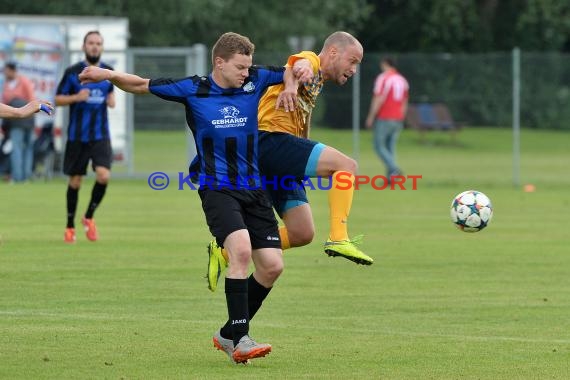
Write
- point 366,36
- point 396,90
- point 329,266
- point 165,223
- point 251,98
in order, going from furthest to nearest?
point 366,36, point 396,90, point 165,223, point 329,266, point 251,98

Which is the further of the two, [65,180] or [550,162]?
[550,162]

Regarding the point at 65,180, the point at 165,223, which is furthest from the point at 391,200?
the point at 65,180

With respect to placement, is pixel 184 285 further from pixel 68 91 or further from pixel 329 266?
pixel 68 91

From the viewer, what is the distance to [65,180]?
25.1 meters

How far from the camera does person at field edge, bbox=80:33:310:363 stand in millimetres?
7895

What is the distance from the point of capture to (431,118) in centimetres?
3031

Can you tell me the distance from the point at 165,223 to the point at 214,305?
23.7 ft

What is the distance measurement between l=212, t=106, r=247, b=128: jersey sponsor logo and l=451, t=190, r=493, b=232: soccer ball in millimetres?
3986

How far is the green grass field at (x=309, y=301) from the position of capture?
308 inches

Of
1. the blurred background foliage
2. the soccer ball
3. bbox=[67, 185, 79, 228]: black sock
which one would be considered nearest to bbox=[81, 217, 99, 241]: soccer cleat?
bbox=[67, 185, 79, 228]: black sock

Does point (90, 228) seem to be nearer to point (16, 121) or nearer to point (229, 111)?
point (229, 111)

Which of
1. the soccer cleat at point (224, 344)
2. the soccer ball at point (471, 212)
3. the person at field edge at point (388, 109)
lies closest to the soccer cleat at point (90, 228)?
the soccer ball at point (471, 212)

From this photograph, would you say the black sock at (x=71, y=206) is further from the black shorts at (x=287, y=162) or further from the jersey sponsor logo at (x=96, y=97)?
the black shorts at (x=287, y=162)

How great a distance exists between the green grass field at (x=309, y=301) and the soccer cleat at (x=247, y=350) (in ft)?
0.33
